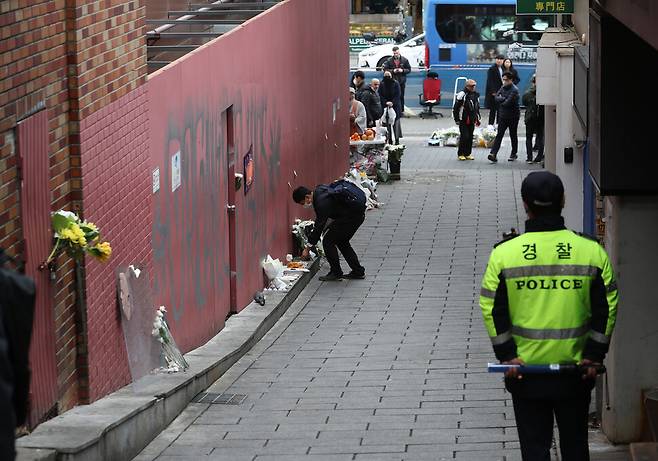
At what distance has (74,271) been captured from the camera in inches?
360

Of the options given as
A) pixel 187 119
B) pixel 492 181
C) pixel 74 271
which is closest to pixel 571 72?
pixel 187 119

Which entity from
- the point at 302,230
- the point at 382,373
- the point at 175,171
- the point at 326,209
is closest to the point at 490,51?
the point at 302,230

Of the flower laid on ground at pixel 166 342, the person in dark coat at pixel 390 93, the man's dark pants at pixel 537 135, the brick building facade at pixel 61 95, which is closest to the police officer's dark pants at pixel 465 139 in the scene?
the man's dark pants at pixel 537 135

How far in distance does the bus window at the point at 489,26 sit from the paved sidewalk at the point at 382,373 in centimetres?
1683

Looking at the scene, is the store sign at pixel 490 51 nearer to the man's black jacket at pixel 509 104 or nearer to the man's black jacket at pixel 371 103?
the man's black jacket at pixel 509 104

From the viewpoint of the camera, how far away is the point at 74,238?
8625 millimetres

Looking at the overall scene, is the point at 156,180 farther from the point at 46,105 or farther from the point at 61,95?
the point at 46,105

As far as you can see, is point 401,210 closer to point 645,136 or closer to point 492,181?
point 492,181

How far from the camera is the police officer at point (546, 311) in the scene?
21.9 feet

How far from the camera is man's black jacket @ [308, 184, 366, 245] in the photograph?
1695 cm

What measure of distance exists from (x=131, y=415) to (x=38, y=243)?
125 cm

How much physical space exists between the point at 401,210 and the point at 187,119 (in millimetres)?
10818

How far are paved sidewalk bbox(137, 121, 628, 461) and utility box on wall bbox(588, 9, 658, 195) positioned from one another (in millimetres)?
1672

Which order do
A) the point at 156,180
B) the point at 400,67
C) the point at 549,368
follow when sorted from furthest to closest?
the point at 400,67, the point at 156,180, the point at 549,368
